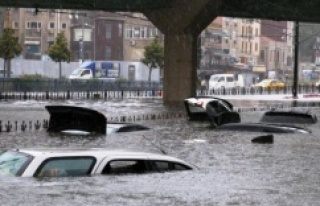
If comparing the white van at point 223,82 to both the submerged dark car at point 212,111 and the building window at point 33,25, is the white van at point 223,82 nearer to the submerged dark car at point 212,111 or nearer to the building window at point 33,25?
the building window at point 33,25

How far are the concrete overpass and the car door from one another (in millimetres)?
32773

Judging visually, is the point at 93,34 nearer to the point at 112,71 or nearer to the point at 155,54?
the point at 112,71

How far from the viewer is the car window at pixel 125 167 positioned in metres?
12.1

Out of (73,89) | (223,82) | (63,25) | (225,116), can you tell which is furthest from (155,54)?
(225,116)

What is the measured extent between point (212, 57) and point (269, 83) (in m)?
33.5

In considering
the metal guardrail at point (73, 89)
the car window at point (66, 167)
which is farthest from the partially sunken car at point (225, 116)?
the metal guardrail at point (73, 89)

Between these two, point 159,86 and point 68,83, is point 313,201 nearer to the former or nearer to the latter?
point 68,83

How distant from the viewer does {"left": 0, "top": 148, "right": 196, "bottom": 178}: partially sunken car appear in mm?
11555

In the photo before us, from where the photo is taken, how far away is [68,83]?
60.5 meters

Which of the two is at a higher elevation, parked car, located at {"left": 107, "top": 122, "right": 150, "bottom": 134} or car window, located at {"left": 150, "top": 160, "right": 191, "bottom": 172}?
car window, located at {"left": 150, "top": 160, "right": 191, "bottom": 172}

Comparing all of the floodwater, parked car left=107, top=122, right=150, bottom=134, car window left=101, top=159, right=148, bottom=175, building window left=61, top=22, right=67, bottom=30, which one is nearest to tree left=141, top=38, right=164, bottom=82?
building window left=61, top=22, right=67, bottom=30

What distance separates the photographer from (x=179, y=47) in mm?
47312

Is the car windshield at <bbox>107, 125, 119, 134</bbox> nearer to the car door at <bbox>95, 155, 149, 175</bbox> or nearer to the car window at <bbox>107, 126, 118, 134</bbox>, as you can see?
the car window at <bbox>107, 126, 118, 134</bbox>

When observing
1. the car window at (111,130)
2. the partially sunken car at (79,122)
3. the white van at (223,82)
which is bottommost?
the white van at (223,82)
